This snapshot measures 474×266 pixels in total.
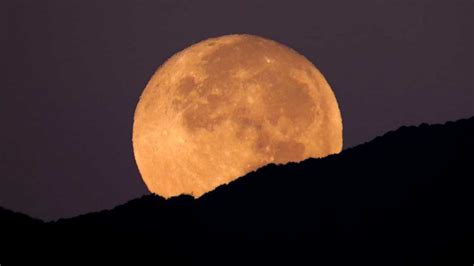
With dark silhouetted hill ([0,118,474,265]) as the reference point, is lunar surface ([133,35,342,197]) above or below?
above

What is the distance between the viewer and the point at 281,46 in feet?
81.3

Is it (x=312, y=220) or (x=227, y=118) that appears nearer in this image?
(x=312, y=220)

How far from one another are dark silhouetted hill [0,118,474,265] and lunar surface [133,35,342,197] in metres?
2.89

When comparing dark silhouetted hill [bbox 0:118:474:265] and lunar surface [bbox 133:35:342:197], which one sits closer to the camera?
dark silhouetted hill [bbox 0:118:474:265]

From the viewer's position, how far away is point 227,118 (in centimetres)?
2192

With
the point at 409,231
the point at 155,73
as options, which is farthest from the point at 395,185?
the point at 155,73

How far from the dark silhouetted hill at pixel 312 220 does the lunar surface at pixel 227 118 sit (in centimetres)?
289

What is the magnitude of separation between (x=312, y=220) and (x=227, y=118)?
642 centimetres

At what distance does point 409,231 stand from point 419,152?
3848mm

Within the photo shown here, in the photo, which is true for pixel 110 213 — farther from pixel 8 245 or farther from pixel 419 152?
pixel 419 152

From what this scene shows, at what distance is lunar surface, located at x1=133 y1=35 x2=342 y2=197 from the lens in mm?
21953

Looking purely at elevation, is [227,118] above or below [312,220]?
above

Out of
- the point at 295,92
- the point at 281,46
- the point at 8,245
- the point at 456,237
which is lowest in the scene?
the point at 456,237

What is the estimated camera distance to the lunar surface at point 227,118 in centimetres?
Answer: 2195
